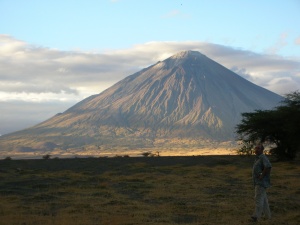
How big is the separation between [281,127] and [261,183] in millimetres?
28516

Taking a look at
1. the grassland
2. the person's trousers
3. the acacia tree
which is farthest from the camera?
the acacia tree

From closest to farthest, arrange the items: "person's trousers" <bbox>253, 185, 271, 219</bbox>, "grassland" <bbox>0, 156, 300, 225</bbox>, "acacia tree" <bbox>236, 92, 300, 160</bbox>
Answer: "person's trousers" <bbox>253, 185, 271, 219</bbox>, "grassland" <bbox>0, 156, 300, 225</bbox>, "acacia tree" <bbox>236, 92, 300, 160</bbox>

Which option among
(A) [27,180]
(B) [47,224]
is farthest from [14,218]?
(A) [27,180]

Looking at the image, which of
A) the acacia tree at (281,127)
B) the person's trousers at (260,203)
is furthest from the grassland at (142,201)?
the acacia tree at (281,127)

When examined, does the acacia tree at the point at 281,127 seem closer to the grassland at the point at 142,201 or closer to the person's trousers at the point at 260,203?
the grassland at the point at 142,201

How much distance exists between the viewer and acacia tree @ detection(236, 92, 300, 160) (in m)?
42.4

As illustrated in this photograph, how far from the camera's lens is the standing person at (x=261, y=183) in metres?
15.4

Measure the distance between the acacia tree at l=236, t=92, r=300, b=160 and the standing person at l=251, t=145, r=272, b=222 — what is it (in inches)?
1042

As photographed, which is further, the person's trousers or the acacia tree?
the acacia tree

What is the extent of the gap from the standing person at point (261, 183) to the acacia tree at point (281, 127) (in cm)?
2647

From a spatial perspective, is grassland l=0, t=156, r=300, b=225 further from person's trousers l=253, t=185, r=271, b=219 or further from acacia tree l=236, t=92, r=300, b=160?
acacia tree l=236, t=92, r=300, b=160

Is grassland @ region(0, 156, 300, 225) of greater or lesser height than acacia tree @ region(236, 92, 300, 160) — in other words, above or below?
below

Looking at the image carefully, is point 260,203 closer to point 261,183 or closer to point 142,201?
point 261,183

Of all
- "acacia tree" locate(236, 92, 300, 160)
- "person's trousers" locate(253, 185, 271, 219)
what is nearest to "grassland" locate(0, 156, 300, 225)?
"person's trousers" locate(253, 185, 271, 219)
